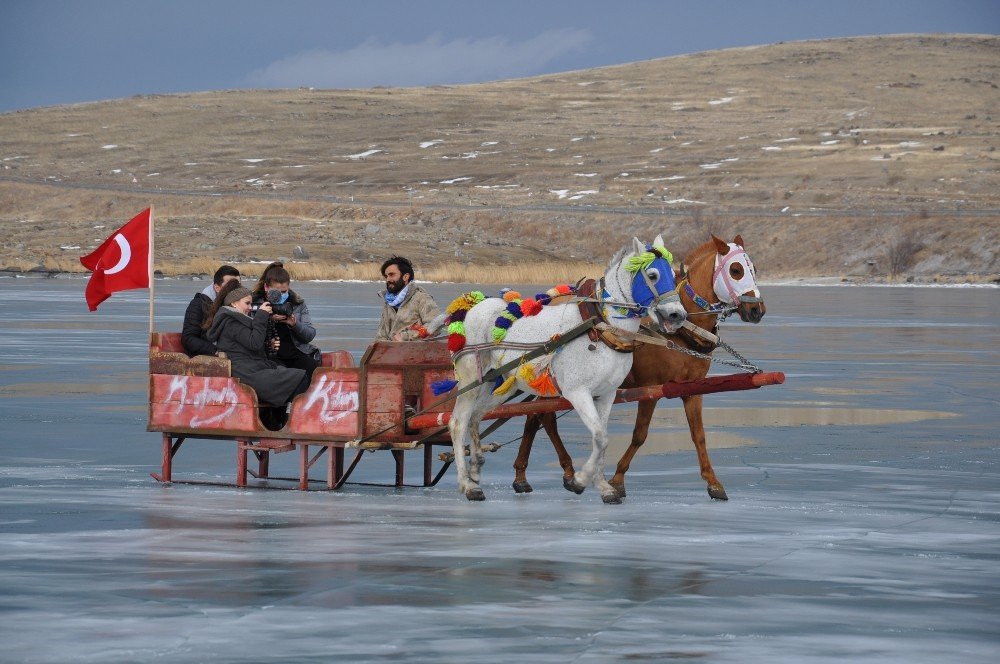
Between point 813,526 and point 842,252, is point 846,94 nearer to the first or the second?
point 842,252

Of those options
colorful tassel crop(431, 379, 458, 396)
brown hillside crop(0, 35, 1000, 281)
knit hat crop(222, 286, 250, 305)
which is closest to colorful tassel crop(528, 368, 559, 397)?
colorful tassel crop(431, 379, 458, 396)

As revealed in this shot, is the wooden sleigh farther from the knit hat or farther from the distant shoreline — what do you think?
the distant shoreline

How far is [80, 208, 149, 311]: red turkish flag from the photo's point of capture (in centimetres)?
1393

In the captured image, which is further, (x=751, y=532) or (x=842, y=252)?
(x=842, y=252)

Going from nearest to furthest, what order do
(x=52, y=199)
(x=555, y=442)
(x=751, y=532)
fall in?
(x=751, y=532) → (x=555, y=442) → (x=52, y=199)

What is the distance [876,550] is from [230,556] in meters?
3.54

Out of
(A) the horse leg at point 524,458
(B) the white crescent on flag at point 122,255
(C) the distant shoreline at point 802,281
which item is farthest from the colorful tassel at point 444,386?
(C) the distant shoreline at point 802,281

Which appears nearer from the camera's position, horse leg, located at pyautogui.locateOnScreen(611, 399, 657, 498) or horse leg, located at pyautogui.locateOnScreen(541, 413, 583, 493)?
horse leg, located at pyautogui.locateOnScreen(611, 399, 657, 498)

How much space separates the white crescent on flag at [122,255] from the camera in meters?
14.0

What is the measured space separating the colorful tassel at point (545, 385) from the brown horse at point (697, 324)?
681 millimetres

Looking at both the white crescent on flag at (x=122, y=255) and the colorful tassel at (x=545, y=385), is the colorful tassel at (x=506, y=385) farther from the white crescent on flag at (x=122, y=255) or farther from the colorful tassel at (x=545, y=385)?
the white crescent on flag at (x=122, y=255)

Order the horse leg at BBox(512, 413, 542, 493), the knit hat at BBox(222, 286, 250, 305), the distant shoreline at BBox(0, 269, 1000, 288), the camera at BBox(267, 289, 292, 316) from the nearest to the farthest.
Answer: the horse leg at BBox(512, 413, 542, 493), the camera at BBox(267, 289, 292, 316), the knit hat at BBox(222, 286, 250, 305), the distant shoreline at BBox(0, 269, 1000, 288)

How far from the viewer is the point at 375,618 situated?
8125 millimetres

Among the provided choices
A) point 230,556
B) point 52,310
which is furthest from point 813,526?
point 52,310
